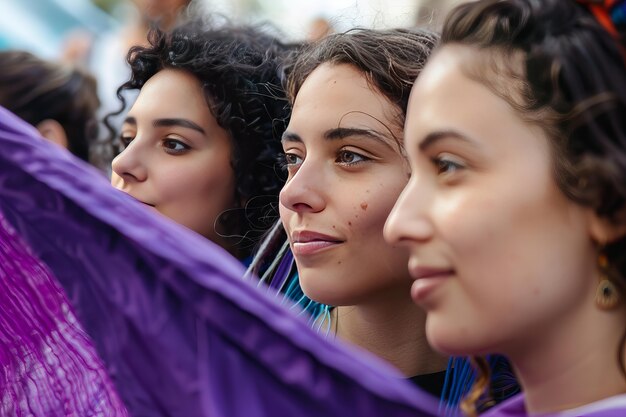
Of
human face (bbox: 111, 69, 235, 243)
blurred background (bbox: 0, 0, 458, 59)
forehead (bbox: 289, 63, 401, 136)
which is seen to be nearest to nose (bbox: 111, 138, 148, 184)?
human face (bbox: 111, 69, 235, 243)

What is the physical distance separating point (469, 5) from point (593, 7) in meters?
0.19

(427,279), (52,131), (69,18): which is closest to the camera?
(427,279)

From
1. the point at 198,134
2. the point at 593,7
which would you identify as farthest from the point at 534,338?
the point at 198,134

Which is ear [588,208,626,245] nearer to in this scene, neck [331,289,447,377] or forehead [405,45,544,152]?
forehead [405,45,544,152]

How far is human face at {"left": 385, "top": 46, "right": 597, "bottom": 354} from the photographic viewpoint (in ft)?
3.27

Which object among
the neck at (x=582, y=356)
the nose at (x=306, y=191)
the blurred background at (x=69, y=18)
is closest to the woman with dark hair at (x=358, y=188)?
the nose at (x=306, y=191)

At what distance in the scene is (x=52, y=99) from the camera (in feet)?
9.64

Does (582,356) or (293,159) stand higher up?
(293,159)

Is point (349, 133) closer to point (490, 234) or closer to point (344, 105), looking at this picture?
point (344, 105)

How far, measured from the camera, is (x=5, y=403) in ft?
4.32

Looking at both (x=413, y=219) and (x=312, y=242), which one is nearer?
(x=413, y=219)

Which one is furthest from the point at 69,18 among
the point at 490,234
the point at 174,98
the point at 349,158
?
the point at 490,234

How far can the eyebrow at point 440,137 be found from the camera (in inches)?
41.2

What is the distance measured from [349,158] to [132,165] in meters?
0.61
